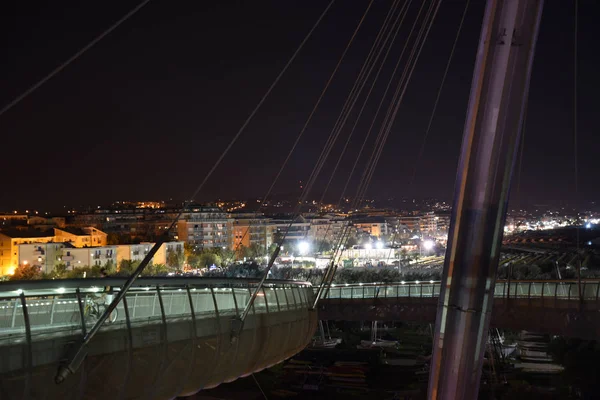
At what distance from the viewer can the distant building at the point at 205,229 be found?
96.8m

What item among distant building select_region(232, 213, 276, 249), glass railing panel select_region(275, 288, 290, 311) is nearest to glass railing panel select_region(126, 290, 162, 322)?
glass railing panel select_region(275, 288, 290, 311)

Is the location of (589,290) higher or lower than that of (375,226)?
lower

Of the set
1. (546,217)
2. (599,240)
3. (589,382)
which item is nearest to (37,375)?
(589,382)

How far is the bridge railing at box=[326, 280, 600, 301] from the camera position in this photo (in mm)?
21375

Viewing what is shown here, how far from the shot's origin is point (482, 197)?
15.4 ft

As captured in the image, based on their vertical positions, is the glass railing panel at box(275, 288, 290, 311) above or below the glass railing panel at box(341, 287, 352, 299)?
above

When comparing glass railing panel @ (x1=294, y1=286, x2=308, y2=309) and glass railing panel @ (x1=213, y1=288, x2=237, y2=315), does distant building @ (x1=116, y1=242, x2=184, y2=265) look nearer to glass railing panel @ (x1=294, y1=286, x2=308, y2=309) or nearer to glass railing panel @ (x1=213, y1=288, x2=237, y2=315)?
glass railing panel @ (x1=294, y1=286, x2=308, y2=309)

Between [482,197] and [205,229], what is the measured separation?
95.4 m

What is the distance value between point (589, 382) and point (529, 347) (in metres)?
13.3

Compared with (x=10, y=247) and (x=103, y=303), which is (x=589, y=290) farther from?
(x=10, y=247)

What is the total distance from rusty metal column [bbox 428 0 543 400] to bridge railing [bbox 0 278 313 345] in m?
4.38

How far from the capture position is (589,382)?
2531cm

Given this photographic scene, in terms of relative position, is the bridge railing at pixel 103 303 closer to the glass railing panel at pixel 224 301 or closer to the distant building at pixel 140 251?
the glass railing panel at pixel 224 301

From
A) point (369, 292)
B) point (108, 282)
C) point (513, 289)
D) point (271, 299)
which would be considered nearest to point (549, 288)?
point (513, 289)
